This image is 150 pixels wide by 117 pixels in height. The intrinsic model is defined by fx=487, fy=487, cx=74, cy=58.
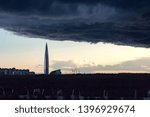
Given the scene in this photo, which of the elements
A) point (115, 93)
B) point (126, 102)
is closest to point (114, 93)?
point (115, 93)

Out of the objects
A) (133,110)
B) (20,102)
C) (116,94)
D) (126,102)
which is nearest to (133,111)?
(133,110)

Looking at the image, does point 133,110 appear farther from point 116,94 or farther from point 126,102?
point 116,94

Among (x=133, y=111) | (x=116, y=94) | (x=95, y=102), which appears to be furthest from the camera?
(x=116, y=94)

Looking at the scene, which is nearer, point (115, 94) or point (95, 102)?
point (95, 102)

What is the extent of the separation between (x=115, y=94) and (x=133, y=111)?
145413mm

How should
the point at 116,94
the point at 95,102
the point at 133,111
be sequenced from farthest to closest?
the point at 116,94 → the point at 95,102 → the point at 133,111

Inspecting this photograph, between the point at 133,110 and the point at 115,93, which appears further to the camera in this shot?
the point at 115,93

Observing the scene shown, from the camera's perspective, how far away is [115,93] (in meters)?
198

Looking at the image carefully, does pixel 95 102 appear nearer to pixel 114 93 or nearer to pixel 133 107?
Answer: pixel 133 107

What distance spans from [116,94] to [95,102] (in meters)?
141

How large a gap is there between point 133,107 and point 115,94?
144 m

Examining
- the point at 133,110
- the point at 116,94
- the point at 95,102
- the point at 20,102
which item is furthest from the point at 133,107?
the point at 116,94

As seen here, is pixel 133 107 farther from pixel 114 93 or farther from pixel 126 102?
pixel 114 93

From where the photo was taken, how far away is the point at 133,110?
51.0 metres
